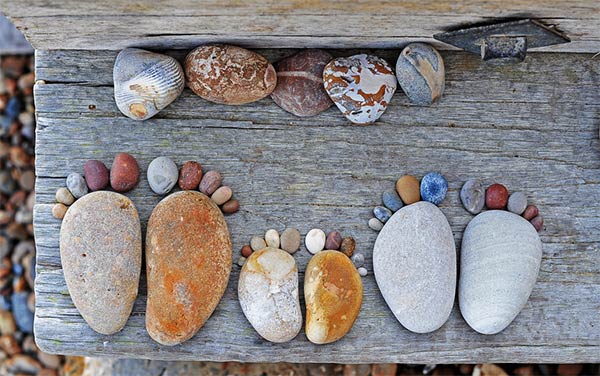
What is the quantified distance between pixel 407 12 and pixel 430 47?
0.24 metres

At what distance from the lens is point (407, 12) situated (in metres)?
1.55

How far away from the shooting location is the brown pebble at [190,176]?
1.81 meters

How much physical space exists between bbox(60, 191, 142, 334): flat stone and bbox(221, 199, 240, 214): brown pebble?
228 millimetres

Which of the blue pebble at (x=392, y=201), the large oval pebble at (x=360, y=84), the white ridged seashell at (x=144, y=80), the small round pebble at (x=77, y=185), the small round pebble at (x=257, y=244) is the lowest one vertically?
the small round pebble at (x=257, y=244)

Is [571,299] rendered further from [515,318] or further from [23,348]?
[23,348]

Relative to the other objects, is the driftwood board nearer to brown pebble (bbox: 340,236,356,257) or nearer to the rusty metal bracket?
brown pebble (bbox: 340,236,356,257)

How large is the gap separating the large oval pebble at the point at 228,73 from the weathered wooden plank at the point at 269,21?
3 centimetres

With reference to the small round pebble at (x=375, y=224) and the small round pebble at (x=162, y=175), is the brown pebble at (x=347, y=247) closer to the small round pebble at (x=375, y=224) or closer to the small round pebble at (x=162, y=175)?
the small round pebble at (x=375, y=224)

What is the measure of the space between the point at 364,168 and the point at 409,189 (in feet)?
0.43

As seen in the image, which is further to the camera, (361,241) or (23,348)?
(23,348)

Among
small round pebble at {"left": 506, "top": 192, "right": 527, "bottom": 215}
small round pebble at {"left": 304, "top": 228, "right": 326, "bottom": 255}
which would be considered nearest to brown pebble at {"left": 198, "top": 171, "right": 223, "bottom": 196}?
small round pebble at {"left": 304, "top": 228, "right": 326, "bottom": 255}

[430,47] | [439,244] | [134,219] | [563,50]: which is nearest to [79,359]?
[134,219]

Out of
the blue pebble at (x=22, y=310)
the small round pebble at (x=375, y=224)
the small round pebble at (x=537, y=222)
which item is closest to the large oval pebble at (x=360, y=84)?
the small round pebble at (x=375, y=224)

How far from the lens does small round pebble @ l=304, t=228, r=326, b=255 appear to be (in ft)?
6.01
